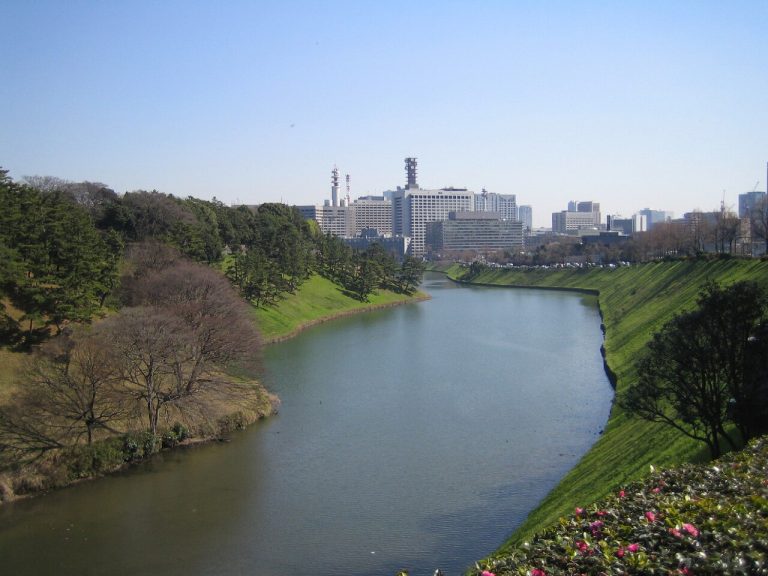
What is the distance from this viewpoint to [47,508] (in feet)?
57.9

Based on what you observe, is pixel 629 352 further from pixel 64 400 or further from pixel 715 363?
pixel 64 400

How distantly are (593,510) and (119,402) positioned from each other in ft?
54.2

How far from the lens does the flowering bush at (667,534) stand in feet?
23.5

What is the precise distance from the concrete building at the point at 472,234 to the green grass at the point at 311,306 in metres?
90.6

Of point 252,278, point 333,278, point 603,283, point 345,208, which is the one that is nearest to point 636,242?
point 603,283

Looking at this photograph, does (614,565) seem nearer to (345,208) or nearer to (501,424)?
(501,424)

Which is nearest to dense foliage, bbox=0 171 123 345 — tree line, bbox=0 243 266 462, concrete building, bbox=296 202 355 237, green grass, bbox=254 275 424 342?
tree line, bbox=0 243 266 462

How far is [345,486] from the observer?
18.6 metres

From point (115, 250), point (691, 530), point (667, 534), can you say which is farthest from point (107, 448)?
point (115, 250)

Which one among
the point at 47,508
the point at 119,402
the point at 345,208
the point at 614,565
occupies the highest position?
the point at 345,208

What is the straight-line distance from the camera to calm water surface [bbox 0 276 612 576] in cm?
1494

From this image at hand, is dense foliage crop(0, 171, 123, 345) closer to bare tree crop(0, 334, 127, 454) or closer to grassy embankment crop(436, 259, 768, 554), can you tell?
bare tree crop(0, 334, 127, 454)

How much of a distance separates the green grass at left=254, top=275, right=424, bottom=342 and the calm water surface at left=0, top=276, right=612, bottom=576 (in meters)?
12.8

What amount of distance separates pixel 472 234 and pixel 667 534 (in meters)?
159
